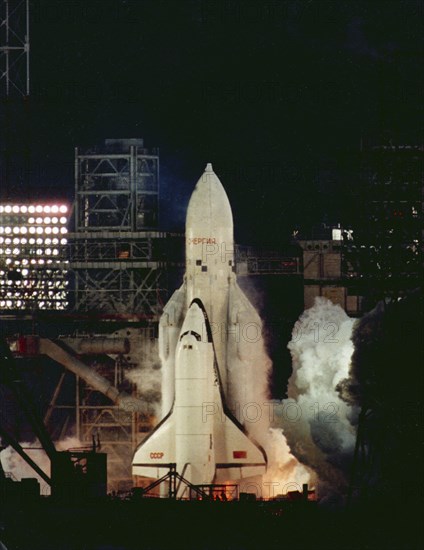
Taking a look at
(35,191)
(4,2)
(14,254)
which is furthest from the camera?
(35,191)

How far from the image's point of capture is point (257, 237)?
133 m

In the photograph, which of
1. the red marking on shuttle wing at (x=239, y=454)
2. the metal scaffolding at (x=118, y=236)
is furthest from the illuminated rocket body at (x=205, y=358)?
the metal scaffolding at (x=118, y=236)

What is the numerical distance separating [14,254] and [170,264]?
505 inches

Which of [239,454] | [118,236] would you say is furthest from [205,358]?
[118,236]

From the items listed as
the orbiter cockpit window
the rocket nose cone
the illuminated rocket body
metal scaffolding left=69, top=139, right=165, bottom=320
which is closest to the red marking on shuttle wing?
the illuminated rocket body

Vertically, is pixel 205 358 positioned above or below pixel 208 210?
below

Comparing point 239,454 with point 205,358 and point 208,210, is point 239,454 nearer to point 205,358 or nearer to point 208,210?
point 205,358

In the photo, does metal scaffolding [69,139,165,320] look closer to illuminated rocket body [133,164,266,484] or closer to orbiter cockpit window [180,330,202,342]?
illuminated rocket body [133,164,266,484]

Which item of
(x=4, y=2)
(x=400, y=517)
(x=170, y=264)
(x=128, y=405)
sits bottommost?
(x=400, y=517)

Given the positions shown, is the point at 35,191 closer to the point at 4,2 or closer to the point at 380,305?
the point at 4,2

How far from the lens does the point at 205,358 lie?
309ft

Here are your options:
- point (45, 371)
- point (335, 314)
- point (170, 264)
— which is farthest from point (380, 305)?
point (45, 371)

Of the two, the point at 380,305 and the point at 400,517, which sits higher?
the point at 380,305

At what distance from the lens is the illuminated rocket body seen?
94.1 meters
